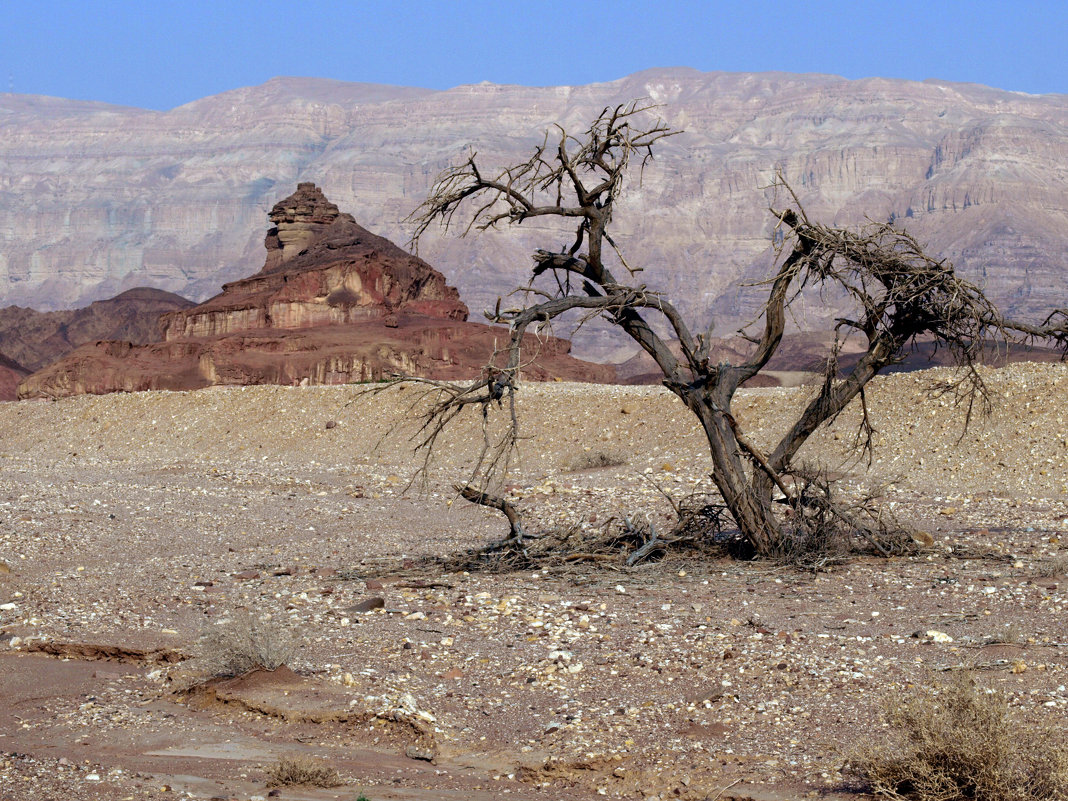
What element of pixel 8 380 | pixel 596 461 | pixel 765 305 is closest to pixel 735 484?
pixel 765 305

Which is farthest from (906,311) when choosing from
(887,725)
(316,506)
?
(316,506)

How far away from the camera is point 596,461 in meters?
25.1

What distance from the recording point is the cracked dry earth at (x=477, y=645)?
21.4 feet

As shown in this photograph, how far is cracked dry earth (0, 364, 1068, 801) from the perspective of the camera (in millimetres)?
6523

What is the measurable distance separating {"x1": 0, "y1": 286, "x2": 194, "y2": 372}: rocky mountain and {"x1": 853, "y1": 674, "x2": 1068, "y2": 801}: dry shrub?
96.5 meters

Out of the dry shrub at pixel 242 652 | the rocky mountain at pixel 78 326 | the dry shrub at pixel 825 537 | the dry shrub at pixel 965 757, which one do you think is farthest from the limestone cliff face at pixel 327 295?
the dry shrub at pixel 965 757

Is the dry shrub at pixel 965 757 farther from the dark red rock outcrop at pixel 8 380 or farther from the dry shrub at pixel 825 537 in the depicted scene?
the dark red rock outcrop at pixel 8 380

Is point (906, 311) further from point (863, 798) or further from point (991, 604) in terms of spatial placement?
point (863, 798)

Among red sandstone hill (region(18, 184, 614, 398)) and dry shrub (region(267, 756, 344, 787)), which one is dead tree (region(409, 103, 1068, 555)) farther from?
red sandstone hill (region(18, 184, 614, 398))

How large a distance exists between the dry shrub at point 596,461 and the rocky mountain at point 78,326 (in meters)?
78.1

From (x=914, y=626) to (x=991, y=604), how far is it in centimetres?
116

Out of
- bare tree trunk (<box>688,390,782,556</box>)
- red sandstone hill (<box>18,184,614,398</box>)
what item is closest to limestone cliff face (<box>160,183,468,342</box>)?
red sandstone hill (<box>18,184,614,398</box>)

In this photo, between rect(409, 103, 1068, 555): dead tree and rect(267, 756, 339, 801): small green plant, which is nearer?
rect(267, 756, 339, 801): small green plant

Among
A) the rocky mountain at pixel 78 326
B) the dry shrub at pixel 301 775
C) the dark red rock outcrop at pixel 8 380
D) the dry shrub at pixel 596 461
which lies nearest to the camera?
the dry shrub at pixel 301 775
